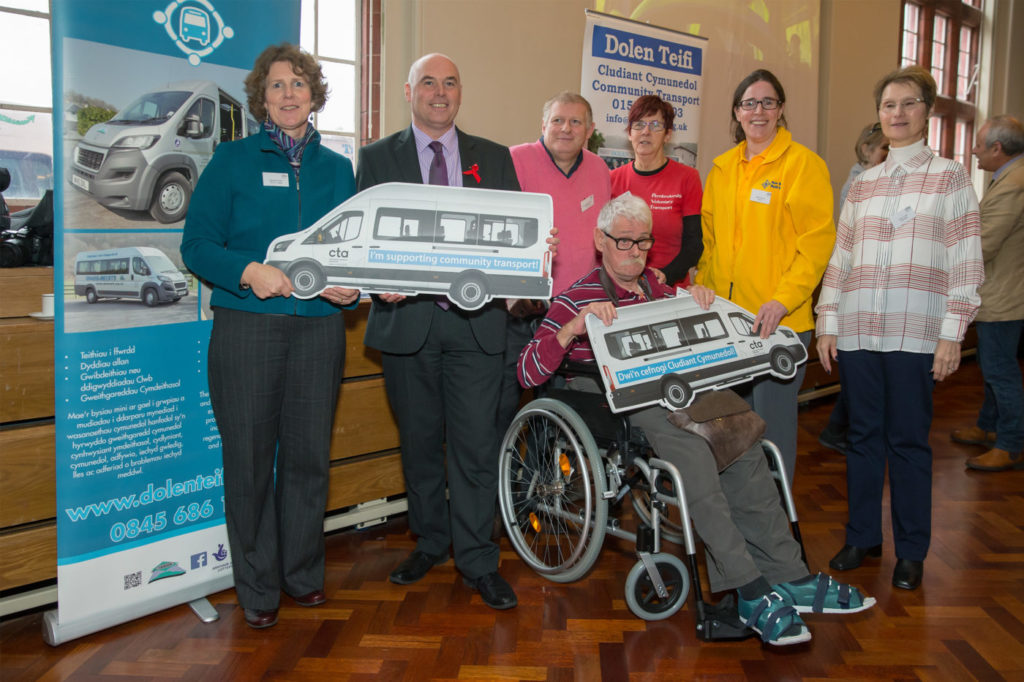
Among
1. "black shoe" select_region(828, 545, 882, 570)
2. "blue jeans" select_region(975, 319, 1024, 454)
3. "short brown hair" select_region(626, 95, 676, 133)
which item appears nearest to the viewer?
"black shoe" select_region(828, 545, 882, 570)

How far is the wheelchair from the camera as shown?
220cm

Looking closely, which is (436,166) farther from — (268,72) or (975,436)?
(975,436)

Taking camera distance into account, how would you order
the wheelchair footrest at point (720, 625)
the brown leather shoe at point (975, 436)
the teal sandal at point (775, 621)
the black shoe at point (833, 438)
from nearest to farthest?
the teal sandal at point (775, 621)
the wheelchair footrest at point (720, 625)
the black shoe at point (833, 438)
the brown leather shoe at point (975, 436)

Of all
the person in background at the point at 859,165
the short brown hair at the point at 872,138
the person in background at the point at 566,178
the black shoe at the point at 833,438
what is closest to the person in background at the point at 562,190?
the person in background at the point at 566,178

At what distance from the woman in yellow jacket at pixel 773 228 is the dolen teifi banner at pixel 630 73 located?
4.99ft

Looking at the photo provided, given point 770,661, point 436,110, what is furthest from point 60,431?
point 770,661

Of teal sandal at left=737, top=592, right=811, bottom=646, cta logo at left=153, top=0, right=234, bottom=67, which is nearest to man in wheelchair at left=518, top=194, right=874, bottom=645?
teal sandal at left=737, top=592, right=811, bottom=646

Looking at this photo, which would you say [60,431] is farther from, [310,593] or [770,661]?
[770,661]

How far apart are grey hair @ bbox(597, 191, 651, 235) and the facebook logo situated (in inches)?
68.4

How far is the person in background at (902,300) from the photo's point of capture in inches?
95.6

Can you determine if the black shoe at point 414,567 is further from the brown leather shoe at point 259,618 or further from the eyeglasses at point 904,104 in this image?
the eyeglasses at point 904,104

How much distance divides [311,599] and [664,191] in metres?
2.09

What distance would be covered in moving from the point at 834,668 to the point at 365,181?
2.01m

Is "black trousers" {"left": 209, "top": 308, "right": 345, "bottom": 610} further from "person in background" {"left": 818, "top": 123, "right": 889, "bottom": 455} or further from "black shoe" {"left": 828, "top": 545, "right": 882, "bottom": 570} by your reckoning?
"person in background" {"left": 818, "top": 123, "right": 889, "bottom": 455}
